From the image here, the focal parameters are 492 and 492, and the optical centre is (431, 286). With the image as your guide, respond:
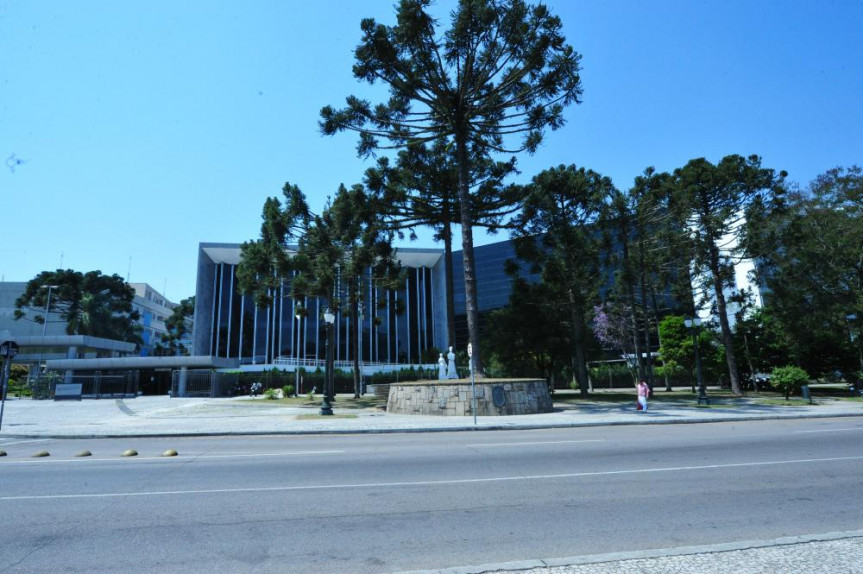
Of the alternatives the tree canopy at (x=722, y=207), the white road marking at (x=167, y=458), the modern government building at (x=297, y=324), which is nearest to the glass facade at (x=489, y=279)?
the modern government building at (x=297, y=324)

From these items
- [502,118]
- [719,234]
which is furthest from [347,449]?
[719,234]

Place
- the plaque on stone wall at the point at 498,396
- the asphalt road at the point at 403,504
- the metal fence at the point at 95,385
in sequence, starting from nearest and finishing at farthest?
the asphalt road at the point at 403,504, the plaque on stone wall at the point at 498,396, the metal fence at the point at 95,385

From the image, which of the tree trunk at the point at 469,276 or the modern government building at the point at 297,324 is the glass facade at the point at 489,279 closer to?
the modern government building at the point at 297,324

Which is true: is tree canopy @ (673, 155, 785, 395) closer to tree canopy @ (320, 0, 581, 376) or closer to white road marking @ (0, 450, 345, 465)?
tree canopy @ (320, 0, 581, 376)

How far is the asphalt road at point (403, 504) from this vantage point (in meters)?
4.29

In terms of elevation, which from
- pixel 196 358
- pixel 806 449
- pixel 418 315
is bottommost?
pixel 806 449

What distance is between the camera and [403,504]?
5848 millimetres

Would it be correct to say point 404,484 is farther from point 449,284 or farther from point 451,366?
point 449,284

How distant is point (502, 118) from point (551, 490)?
21600mm

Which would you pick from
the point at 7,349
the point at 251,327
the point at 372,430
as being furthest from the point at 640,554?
the point at 251,327

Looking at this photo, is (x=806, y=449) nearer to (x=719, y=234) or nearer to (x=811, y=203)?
(x=719, y=234)

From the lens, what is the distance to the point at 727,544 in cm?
424

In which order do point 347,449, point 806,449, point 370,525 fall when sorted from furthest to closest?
point 347,449 → point 806,449 → point 370,525

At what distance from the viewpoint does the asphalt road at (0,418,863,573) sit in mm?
4289
